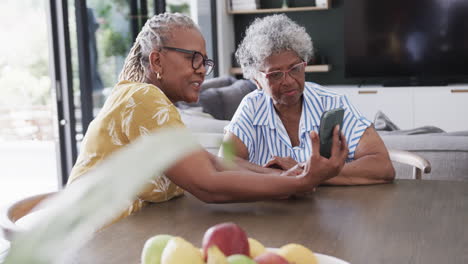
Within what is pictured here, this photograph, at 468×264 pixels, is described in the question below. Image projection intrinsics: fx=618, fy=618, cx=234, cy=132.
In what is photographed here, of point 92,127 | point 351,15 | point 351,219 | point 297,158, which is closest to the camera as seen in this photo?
point 351,219

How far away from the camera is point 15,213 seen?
1390mm

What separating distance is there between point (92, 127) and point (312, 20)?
516cm

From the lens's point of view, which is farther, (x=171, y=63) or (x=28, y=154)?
(x=28, y=154)

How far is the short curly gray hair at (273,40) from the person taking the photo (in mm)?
2014

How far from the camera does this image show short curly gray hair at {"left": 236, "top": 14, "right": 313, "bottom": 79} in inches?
79.3

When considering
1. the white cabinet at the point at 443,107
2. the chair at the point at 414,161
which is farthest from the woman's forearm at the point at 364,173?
the white cabinet at the point at 443,107

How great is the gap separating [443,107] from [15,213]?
195 inches

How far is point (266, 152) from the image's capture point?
6.65 ft

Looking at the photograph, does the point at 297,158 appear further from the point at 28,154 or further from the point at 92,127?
the point at 28,154

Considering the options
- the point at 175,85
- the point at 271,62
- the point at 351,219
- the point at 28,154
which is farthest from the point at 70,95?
the point at 351,219

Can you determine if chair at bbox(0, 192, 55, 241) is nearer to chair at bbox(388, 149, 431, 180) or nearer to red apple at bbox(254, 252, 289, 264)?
red apple at bbox(254, 252, 289, 264)

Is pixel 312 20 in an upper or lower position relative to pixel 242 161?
upper

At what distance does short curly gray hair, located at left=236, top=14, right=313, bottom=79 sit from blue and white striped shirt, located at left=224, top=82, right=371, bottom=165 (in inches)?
5.0

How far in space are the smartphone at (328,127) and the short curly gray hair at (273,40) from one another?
0.60m
